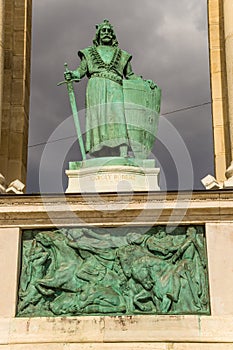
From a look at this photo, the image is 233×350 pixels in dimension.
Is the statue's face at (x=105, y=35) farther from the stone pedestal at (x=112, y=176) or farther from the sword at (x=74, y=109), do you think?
the stone pedestal at (x=112, y=176)

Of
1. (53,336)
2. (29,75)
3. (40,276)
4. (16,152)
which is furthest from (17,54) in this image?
(53,336)

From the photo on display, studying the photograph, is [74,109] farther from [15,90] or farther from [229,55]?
[229,55]

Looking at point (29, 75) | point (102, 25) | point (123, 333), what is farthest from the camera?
point (29, 75)

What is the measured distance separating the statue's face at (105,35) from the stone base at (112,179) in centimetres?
280

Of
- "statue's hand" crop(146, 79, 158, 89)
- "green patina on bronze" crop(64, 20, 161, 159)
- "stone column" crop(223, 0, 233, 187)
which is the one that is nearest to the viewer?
"stone column" crop(223, 0, 233, 187)

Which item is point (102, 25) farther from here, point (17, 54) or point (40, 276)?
point (40, 276)

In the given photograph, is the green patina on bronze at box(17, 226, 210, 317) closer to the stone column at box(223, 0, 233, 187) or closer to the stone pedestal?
the stone pedestal

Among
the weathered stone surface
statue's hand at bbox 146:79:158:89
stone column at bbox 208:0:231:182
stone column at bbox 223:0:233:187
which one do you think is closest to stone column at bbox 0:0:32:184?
statue's hand at bbox 146:79:158:89

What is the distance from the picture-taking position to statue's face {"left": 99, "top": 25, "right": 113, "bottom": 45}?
13.8 metres

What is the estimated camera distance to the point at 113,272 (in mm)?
10938

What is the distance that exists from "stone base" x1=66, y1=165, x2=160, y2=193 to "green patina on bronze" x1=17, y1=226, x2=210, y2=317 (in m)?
1.45

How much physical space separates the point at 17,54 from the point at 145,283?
7.13 m

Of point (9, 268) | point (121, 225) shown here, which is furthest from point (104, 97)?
point (9, 268)

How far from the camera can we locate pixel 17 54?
51.4ft
